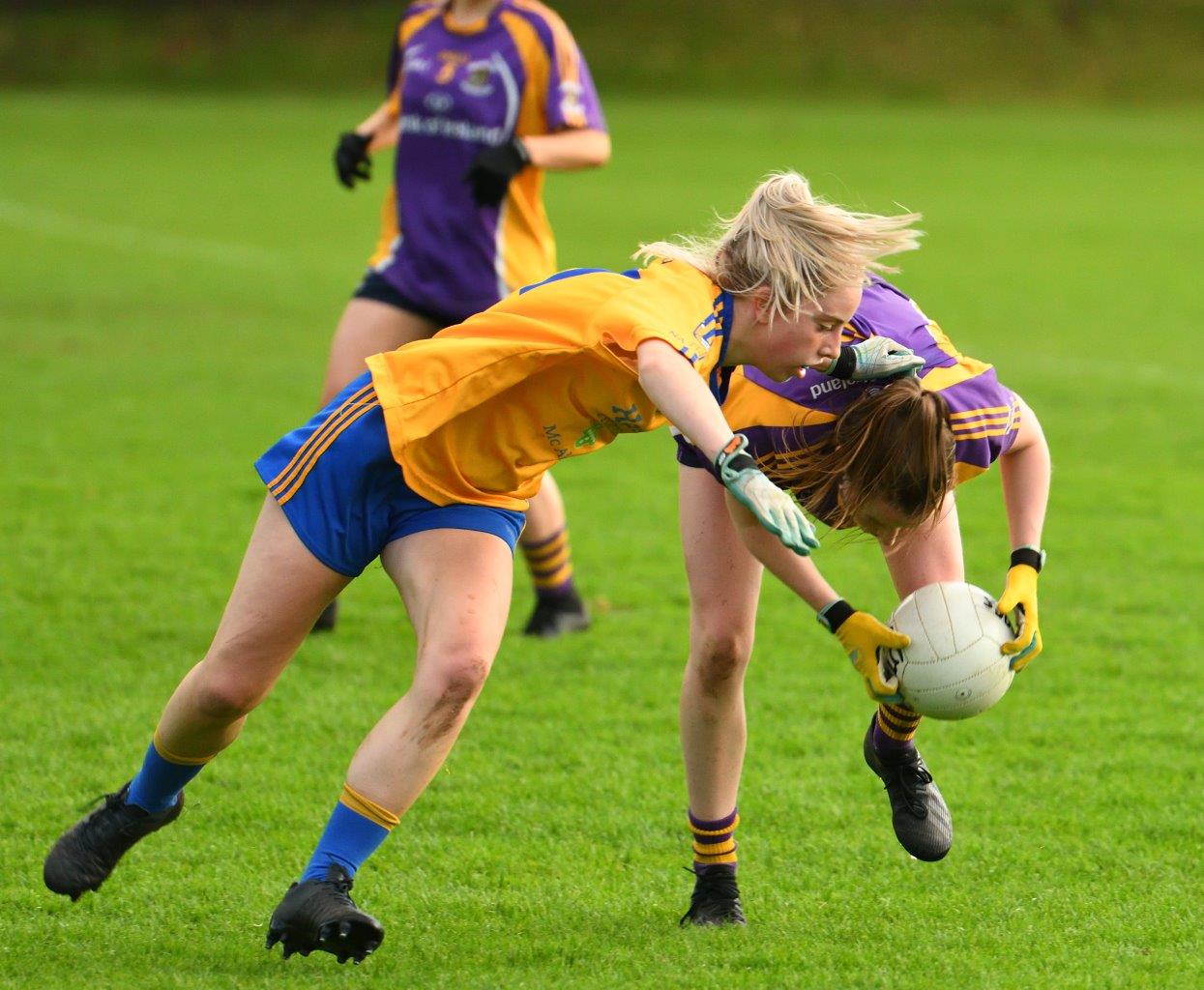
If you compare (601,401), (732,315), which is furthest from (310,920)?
(732,315)

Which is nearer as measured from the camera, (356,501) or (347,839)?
(347,839)

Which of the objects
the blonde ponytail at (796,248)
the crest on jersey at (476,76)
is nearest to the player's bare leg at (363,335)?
the crest on jersey at (476,76)

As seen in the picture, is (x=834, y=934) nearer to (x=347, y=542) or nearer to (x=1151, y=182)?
(x=347, y=542)

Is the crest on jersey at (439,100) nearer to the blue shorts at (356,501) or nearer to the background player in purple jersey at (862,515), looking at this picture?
the background player in purple jersey at (862,515)

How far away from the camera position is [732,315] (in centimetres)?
378

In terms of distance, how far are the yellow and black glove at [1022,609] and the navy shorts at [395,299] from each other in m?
3.23

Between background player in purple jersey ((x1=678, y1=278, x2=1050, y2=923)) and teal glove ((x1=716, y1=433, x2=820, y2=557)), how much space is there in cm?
59

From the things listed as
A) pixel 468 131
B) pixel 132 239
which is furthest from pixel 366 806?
pixel 132 239

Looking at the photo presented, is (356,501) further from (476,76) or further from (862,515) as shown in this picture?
(476,76)

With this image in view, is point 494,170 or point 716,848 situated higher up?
point 494,170

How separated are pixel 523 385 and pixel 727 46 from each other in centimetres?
3826

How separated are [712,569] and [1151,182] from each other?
22841 millimetres

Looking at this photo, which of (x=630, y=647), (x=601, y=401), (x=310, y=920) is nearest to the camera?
(x=310, y=920)

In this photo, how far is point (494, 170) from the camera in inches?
263
